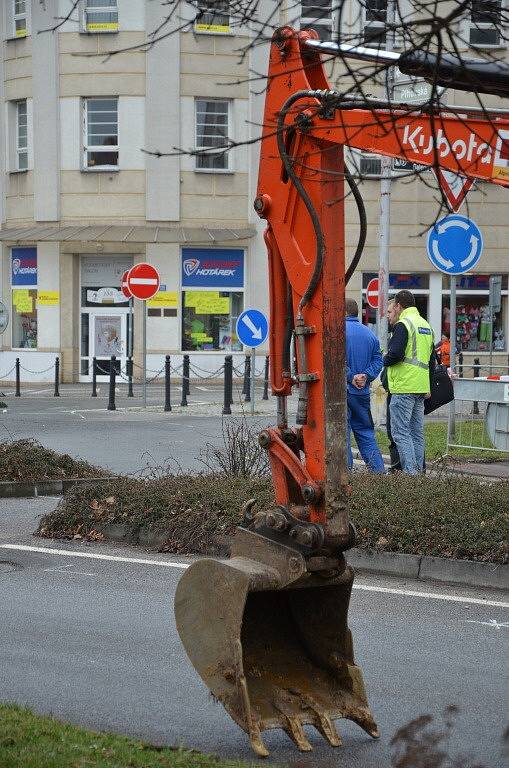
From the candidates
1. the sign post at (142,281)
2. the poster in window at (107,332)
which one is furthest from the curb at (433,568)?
the poster in window at (107,332)

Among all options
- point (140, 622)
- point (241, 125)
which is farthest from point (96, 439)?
point (241, 125)

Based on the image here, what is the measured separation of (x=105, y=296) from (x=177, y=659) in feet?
118

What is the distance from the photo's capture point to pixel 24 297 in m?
43.3

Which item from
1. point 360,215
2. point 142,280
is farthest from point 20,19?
point 360,215

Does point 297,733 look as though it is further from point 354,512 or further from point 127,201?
point 127,201

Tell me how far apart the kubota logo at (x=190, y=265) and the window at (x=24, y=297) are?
487 centimetres

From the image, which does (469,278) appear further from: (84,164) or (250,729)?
(250,729)

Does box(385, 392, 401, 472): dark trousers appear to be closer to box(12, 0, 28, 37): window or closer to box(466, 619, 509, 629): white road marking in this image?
box(466, 619, 509, 629): white road marking

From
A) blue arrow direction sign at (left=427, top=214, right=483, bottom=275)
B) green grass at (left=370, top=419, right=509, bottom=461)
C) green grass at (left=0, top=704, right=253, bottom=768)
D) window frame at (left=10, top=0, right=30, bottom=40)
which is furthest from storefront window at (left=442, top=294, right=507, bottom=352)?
green grass at (left=0, top=704, right=253, bottom=768)

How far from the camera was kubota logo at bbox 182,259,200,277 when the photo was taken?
42.0m

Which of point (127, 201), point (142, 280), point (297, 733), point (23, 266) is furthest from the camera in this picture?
point (23, 266)

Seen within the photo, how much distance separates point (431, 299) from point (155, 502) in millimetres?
33744

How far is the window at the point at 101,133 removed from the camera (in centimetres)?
4209

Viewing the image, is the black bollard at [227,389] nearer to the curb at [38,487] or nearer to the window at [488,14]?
the curb at [38,487]
